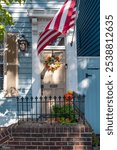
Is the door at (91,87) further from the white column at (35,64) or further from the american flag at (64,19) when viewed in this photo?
the american flag at (64,19)

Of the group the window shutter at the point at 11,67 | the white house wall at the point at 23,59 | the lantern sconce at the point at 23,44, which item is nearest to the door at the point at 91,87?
the white house wall at the point at 23,59

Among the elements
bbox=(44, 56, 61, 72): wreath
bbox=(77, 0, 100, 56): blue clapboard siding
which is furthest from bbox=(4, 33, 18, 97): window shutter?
bbox=(77, 0, 100, 56): blue clapboard siding

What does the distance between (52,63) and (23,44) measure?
103cm

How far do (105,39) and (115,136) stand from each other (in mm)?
687

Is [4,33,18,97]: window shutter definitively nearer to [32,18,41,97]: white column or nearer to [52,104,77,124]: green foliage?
[32,18,41,97]: white column

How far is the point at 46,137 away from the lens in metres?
5.95

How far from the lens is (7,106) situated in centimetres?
849

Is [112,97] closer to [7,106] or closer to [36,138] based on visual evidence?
[36,138]

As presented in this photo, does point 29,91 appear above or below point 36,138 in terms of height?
above

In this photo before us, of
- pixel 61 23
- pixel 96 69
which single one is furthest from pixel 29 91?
pixel 61 23

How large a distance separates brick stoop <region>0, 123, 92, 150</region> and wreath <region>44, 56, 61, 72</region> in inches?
113

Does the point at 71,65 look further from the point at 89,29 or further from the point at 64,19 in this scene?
the point at 89,29

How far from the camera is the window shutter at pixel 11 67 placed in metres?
8.39

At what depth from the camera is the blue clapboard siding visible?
12.2 metres
